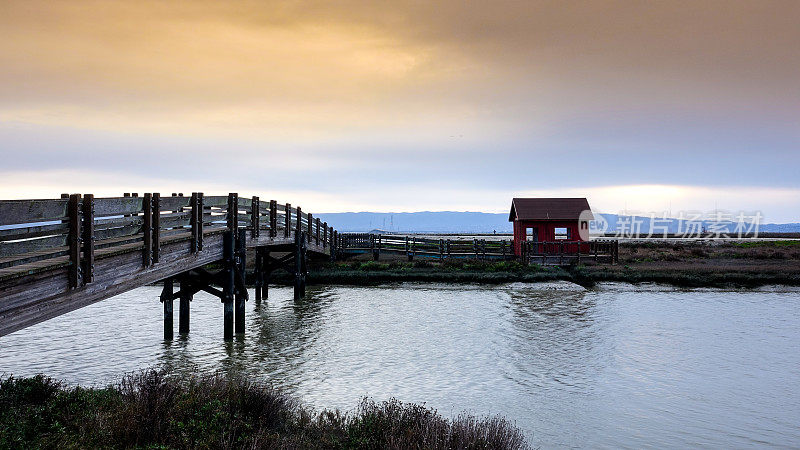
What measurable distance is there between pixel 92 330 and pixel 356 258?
22151 millimetres

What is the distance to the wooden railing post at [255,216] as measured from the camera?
70.9ft

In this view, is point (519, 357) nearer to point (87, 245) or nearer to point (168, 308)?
point (168, 308)

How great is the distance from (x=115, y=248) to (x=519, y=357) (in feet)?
34.2

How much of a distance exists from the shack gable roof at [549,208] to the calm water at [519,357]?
1258 centimetres

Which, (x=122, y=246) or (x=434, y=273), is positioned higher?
(x=122, y=246)

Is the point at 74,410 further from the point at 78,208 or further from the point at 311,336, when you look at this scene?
the point at 311,336

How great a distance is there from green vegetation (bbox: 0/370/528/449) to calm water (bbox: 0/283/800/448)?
2561 mm

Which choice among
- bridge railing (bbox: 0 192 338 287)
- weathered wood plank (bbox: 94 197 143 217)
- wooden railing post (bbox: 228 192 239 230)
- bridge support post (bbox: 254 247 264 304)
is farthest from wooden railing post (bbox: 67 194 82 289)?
bridge support post (bbox: 254 247 264 304)

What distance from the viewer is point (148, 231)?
1354cm

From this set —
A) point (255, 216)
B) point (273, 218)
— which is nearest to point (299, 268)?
point (273, 218)

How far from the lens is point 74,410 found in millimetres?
9250

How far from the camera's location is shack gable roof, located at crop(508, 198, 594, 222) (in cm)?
4015

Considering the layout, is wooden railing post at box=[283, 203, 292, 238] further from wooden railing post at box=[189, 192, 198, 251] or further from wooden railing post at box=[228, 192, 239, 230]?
wooden railing post at box=[189, 192, 198, 251]

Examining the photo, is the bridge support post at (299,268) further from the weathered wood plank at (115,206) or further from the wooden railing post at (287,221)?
the weathered wood plank at (115,206)
